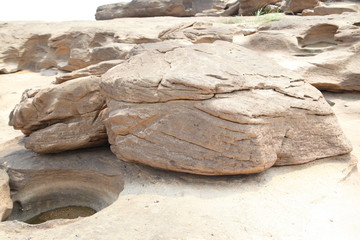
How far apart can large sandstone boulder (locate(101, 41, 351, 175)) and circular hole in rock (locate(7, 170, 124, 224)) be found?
757 millimetres

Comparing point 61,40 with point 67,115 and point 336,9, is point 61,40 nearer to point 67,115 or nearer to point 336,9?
point 67,115

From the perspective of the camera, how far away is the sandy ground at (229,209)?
2.47m

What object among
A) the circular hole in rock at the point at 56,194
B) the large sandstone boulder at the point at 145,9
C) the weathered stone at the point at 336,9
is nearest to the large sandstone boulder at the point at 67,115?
the circular hole in rock at the point at 56,194

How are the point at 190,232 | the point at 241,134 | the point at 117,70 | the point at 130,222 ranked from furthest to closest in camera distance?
the point at 117,70, the point at 241,134, the point at 130,222, the point at 190,232

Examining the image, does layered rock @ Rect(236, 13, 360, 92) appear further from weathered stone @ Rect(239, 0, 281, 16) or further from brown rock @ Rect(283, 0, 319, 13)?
weathered stone @ Rect(239, 0, 281, 16)

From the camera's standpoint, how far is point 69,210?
4.08m

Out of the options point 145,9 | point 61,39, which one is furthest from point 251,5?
point 61,39

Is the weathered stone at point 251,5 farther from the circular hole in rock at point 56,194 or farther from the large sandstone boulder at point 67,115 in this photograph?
the circular hole in rock at point 56,194

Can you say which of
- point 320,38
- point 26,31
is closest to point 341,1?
point 320,38

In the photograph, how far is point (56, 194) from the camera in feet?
13.8

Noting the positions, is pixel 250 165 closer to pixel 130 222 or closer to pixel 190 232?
pixel 190 232

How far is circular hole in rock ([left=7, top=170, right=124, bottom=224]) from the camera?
395 cm

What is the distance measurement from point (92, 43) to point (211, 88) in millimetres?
6539

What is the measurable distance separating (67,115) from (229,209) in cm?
238
